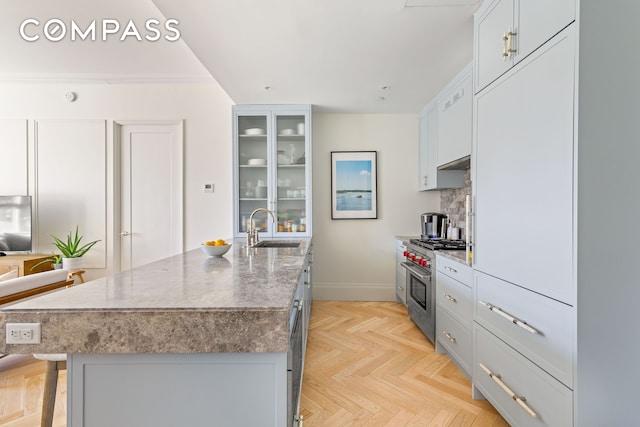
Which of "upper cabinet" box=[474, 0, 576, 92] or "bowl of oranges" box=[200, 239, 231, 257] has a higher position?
"upper cabinet" box=[474, 0, 576, 92]

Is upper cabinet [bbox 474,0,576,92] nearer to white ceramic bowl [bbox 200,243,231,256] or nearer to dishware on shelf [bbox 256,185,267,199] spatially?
white ceramic bowl [bbox 200,243,231,256]

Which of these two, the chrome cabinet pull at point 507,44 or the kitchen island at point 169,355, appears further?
the chrome cabinet pull at point 507,44

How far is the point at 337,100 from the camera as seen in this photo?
3.34 meters

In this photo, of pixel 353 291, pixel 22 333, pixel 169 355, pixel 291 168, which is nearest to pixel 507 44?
pixel 169 355

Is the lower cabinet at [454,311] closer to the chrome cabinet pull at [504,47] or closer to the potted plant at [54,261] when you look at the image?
the chrome cabinet pull at [504,47]

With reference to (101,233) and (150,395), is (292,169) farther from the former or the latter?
(150,395)

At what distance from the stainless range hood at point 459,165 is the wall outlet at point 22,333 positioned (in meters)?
2.78

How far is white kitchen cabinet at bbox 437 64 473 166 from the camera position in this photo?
8.10 feet

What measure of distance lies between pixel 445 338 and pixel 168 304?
7.08 feet

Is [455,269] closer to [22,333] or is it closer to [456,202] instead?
[456,202]

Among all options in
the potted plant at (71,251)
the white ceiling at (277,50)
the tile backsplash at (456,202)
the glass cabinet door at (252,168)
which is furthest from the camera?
the glass cabinet door at (252,168)

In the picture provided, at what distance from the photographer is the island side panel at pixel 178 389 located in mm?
904

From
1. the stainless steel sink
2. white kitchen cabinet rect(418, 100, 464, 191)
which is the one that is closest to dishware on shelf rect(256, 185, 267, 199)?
the stainless steel sink

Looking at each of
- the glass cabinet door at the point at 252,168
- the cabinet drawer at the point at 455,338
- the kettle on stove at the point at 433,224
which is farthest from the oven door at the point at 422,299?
the glass cabinet door at the point at 252,168
